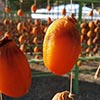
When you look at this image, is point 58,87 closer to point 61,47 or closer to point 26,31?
point 26,31

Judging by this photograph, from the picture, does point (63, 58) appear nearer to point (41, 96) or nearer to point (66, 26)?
point (66, 26)

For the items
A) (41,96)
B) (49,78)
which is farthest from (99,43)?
(41,96)

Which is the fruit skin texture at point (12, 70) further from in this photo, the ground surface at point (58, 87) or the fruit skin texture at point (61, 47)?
the ground surface at point (58, 87)

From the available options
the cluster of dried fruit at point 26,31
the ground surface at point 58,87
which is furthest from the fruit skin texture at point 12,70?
the ground surface at point 58,87

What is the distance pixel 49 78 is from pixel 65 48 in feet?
19.7

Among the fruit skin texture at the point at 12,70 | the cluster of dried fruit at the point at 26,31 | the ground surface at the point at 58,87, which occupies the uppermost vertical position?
the fruit skin texture at the point at 12,70

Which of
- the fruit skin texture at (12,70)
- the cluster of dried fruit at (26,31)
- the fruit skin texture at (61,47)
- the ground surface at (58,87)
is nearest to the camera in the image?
the fruit skin texture at (12,70)

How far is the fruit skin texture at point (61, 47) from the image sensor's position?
1052 mm

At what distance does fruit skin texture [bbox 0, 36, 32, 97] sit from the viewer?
95 cm

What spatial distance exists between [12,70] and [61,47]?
18 cm

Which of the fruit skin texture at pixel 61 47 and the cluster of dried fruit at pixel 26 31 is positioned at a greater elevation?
the fruit skin texture at pixel 61 47

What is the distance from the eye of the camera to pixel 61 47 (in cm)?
105

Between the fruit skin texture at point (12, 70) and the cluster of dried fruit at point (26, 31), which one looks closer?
the fruit skin texture at point (12, 70)

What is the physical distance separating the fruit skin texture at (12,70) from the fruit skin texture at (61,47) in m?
0.11
